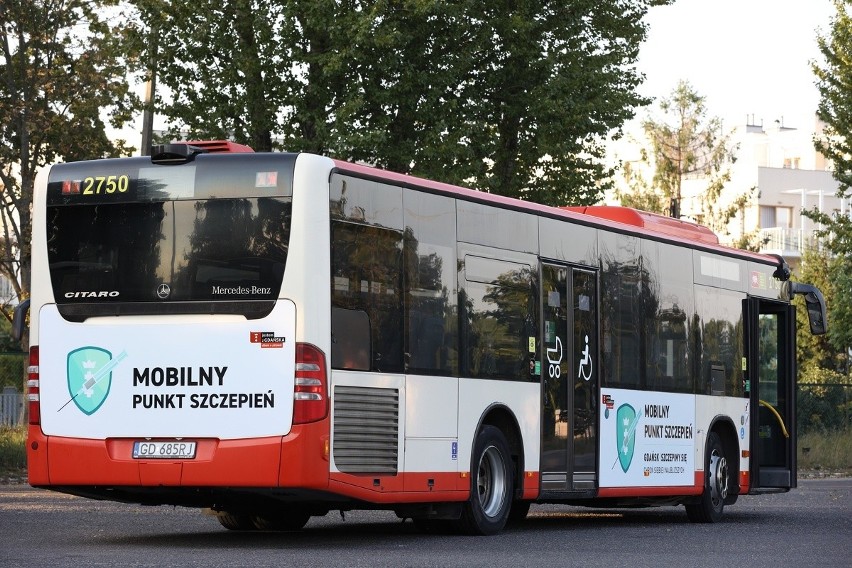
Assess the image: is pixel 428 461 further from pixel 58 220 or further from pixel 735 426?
pixel 735 426

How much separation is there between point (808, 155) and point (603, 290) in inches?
2817

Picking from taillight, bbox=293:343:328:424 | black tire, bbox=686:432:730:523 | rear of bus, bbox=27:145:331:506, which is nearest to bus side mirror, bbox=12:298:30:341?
rear of bus, bbox=27:145:331:506

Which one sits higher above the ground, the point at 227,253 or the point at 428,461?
the point at 227,253

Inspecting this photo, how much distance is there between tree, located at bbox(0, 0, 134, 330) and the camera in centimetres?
3231

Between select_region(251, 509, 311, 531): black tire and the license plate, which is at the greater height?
the license plate

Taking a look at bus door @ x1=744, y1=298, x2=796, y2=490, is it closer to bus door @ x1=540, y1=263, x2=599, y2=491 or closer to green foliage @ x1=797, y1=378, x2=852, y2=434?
bus door @ x1=540, y1=263, x2=599, y2=491

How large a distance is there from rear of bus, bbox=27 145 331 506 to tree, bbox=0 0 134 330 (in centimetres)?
1827

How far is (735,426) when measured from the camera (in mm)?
21156

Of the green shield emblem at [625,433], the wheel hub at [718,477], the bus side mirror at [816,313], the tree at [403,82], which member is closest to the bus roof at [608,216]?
the bus side mirror at [816,313]

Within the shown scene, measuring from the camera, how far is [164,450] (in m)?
13.7

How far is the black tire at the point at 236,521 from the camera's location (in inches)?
652

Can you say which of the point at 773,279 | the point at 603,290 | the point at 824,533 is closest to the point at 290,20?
the point at 773,279

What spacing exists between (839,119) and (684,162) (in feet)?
68.2

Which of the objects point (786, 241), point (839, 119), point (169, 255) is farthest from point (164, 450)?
point (786, 241)
